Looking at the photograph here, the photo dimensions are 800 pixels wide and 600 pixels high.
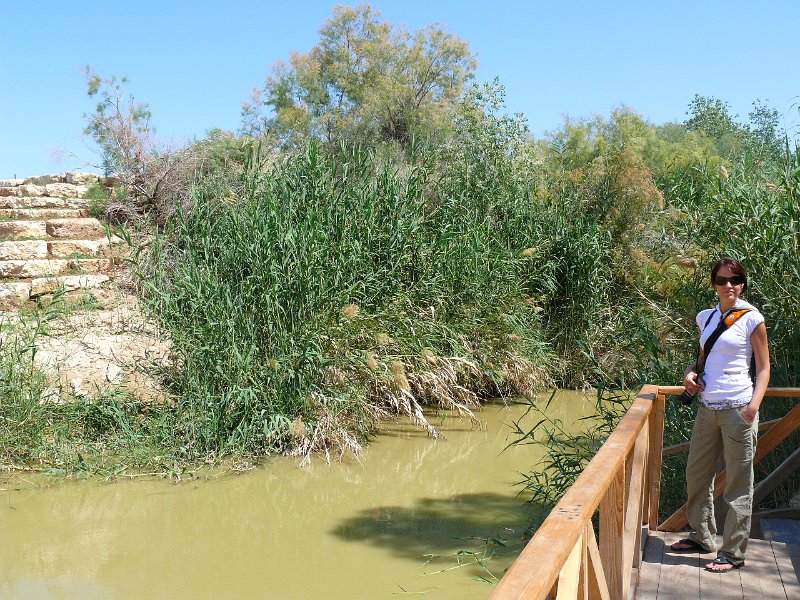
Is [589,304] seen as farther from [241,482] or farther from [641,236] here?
[241,482]

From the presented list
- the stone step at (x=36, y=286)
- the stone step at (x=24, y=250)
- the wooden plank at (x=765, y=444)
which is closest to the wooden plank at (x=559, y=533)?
the wooden plank at (x=765, y=444)

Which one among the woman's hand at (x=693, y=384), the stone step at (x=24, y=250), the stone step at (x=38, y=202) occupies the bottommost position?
the woman's hand at (x=693, y=384)

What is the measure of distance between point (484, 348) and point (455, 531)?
484 cm

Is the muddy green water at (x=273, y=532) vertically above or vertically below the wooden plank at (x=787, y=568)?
below

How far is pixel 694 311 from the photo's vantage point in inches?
292

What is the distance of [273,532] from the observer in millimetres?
7730

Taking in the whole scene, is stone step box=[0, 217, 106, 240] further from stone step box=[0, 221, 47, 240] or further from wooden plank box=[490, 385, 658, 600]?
wooden plank box=[490, 385, 658, 600]

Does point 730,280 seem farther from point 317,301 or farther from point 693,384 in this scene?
point 317,301

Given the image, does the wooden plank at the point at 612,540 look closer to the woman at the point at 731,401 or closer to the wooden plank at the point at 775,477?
the woman at the point at 731,401

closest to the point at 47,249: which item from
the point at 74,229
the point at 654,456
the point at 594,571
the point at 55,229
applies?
the point at 55,229

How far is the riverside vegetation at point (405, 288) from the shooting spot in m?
7.64

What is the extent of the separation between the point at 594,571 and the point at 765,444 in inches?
97.4

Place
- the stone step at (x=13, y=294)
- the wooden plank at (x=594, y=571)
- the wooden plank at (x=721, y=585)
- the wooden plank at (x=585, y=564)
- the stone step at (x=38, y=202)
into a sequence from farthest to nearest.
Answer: the stone step at (x=38, y=202) → the stone step at (x=13, y=294) → the wooden plank at (x=721, y=585) → the wooden plank at (x=594, y=571) → the wooden plank at (x=585, y=564)

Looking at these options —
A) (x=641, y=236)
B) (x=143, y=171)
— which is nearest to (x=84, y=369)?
(x=143, y=171)
